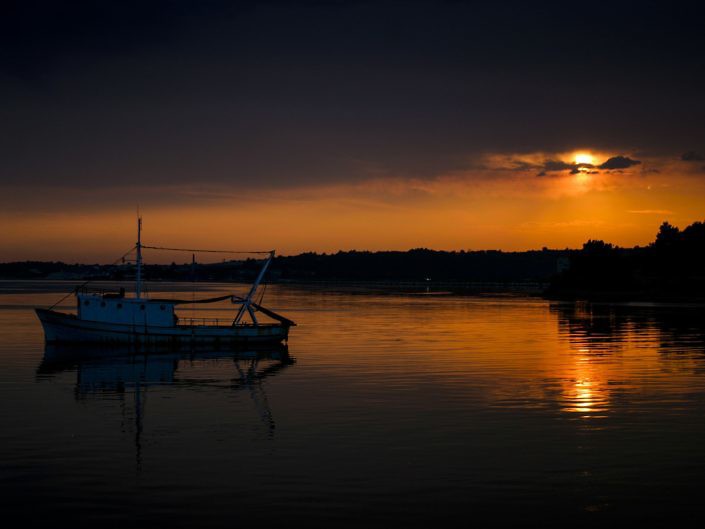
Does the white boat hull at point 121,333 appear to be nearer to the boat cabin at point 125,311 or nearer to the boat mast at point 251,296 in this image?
the boat cabin at point 125,311

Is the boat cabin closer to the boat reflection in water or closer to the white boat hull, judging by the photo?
the white boat hull

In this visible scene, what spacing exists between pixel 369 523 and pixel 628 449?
14.2 m

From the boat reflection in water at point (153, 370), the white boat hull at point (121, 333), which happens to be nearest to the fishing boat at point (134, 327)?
the white boat hull at point (121, 333)

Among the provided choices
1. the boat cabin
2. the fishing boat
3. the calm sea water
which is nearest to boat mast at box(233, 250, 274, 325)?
the fishing boat

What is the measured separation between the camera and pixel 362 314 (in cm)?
14125

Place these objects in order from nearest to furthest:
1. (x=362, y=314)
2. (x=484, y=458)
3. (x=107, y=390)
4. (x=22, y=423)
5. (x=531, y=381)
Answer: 1. (x=484, y=458)
2. (x=22, y=423)
3. (x=107, y=390)
4. (x=531, y=381)
5. (x=362, y=314)

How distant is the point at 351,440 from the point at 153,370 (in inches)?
1199

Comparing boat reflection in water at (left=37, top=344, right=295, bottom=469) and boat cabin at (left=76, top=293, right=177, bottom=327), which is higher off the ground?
boat cabin at (left=76, top=293, right=177, bottom=327)

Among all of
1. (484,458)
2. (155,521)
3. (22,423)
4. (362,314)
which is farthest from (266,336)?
(362,314)

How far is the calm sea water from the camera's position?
77.5ft

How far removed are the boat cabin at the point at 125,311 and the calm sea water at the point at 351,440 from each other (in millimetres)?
7314

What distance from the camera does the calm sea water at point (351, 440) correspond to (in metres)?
23.6

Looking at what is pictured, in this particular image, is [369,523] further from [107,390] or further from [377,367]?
[377,367]

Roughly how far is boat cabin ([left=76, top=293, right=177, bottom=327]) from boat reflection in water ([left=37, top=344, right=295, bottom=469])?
3156 mm
